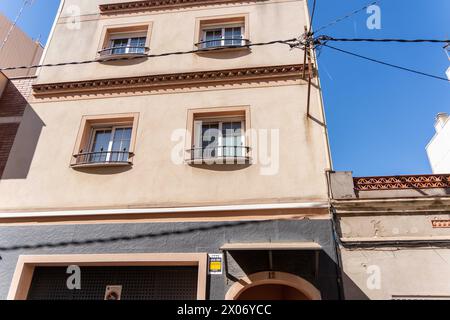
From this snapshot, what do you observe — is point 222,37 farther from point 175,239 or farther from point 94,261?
point 94,261

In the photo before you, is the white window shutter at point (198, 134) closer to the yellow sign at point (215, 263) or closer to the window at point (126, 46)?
the yellow sign at point (215, 263)

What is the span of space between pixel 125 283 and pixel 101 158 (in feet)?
10.0

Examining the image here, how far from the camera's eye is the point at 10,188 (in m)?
7.73

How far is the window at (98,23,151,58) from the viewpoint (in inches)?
384

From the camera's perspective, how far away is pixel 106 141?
27.5ft

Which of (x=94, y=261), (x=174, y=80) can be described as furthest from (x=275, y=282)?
(x=174, y=80)

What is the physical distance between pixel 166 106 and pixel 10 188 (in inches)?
163

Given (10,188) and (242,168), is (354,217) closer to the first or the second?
(242,168)

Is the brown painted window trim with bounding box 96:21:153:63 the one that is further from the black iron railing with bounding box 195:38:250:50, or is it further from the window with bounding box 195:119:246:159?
the window with bounding box 195:119:246:159

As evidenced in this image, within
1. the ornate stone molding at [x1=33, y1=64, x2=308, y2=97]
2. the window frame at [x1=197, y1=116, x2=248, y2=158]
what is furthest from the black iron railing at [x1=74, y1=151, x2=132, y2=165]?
the ornate stone molding at [x1=33, y1=64, x2=308, y2=97]

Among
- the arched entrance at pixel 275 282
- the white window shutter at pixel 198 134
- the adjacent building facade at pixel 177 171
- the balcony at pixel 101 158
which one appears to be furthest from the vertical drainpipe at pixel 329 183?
the balcony at pixel 101 158

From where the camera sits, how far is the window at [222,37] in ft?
30.6

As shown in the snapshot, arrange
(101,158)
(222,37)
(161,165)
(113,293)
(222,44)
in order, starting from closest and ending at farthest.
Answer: (113,293) < (161,165) < (101,158) < (222,44) < (222,37)

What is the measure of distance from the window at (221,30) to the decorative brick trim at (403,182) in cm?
521
